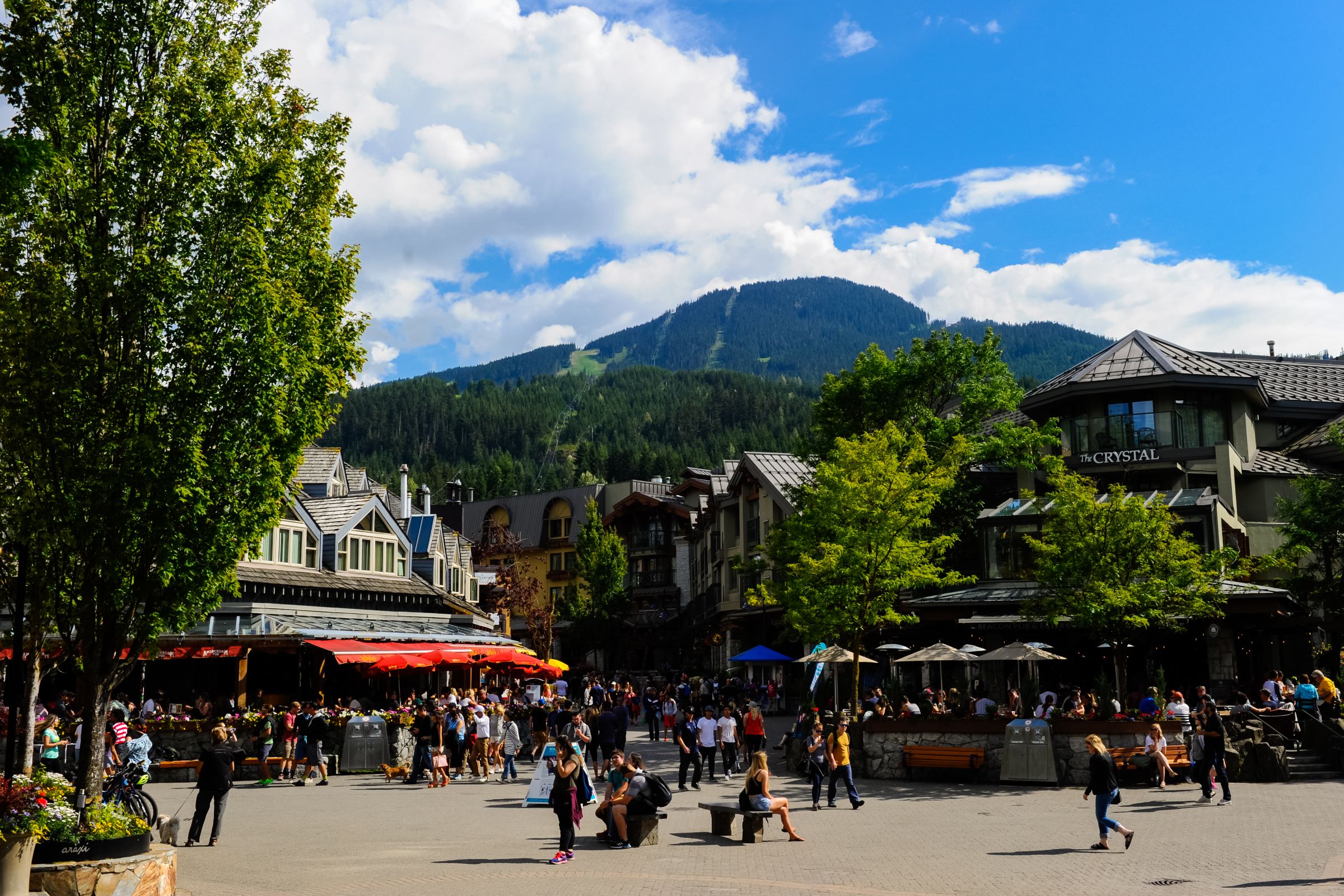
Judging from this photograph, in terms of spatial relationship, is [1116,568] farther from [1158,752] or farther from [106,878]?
[106,878]

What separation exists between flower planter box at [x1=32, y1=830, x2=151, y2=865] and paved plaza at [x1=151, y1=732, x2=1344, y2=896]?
131 cm

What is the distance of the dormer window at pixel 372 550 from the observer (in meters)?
43.1

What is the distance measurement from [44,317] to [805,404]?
17430 cm

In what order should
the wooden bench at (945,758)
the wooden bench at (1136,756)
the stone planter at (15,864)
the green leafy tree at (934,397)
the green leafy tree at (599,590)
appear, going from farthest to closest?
the green leafy tree at (599,590) → the green leafy tree at (934,397) → the wooden bench at (945,758) → the wooden bench at (1136,756) → the stone planter at (15,864)

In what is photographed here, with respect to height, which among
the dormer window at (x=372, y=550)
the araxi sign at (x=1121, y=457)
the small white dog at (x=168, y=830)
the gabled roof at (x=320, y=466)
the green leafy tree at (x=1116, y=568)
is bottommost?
the small white dog at (x=168, y=830)

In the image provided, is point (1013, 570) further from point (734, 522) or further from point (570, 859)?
point (570, 859)

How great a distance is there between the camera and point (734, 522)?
2264 inches

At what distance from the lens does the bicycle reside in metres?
16.5

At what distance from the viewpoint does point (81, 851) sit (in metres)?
11.1

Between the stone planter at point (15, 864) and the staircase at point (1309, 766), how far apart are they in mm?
22479

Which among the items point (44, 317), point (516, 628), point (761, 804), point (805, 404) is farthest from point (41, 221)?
point (805, 404)

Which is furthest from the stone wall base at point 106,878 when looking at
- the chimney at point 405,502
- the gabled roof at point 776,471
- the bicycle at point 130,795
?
the chimney at point 405,502

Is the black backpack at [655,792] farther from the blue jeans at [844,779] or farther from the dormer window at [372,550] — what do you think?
the dormer window at [372,550]

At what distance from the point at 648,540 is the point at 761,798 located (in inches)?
2569
